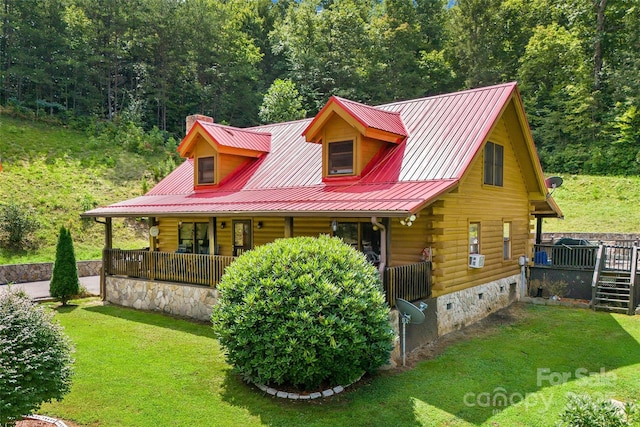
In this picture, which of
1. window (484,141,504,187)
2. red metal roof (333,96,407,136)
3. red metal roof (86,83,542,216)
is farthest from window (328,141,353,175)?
window (484,141,504,187)

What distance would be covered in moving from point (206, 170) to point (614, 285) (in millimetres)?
14170

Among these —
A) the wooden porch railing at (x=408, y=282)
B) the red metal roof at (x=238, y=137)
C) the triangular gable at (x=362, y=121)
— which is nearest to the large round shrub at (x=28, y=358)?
the wooden porch railing at (x=408, y=282)

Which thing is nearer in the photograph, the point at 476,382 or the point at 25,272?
the point at 476,382

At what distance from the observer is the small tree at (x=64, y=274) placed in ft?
46.2

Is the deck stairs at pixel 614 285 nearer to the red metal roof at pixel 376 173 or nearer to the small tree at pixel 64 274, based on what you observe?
the red metal roof at pixel 376 173

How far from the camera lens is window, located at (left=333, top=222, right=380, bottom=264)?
11773 millimetres

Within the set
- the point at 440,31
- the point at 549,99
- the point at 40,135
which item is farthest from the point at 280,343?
the point at 440,31

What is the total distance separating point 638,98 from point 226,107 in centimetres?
3600

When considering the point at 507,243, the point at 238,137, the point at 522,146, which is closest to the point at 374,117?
the point at 522,146

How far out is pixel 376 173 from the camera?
12.2 metres

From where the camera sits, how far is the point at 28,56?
3859 centimetres

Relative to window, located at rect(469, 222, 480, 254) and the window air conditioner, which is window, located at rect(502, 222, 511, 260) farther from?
the window air conditioner

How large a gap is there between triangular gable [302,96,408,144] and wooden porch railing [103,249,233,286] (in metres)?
4.67

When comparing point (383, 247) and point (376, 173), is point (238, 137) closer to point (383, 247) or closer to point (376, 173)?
point (376, 173)
